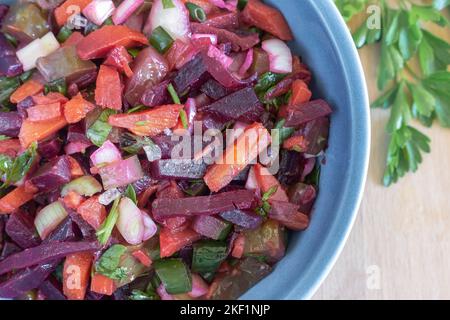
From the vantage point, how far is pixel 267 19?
1.88m

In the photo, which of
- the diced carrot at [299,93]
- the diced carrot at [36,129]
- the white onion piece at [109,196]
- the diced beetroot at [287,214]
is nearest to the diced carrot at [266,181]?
the diced beetroot at [287,214]

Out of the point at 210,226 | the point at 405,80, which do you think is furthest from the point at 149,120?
the point at 405,80

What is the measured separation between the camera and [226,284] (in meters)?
1.83

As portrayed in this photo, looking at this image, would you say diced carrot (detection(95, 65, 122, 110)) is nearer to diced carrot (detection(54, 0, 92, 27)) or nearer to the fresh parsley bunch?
diced carrot (detection(54, 0, 92, 27))

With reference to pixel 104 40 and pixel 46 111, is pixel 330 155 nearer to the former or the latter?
pixel 104 40

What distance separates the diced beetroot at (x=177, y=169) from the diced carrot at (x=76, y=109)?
0.93 feet

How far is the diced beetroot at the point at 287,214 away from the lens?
1779 mm

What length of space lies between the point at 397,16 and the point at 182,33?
977 millimetres

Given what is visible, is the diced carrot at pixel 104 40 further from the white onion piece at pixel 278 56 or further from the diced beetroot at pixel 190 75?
the white onion piece at pixel 278 56

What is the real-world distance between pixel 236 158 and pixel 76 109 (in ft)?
1.83

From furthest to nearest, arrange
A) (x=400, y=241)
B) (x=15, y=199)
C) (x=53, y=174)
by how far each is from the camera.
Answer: (x=400, y=241), (x=15, y=199), (x=53, y=174)
